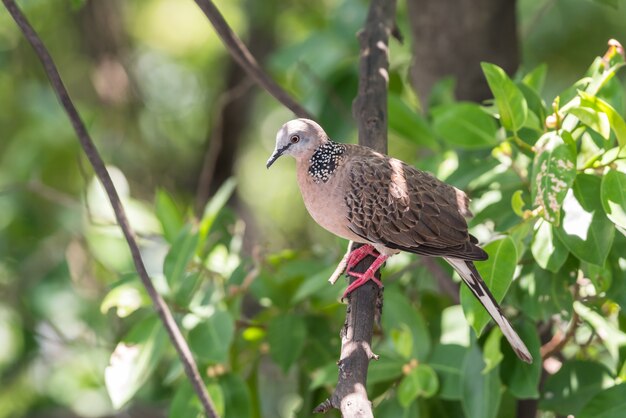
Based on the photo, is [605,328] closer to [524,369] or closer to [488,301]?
[524,369]

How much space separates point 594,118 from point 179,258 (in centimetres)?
153

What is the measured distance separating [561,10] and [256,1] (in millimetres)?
2255

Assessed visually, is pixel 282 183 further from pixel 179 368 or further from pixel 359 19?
pixel 179 368

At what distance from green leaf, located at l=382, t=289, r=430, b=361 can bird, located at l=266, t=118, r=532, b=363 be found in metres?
0.28

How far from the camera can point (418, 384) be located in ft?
9.37

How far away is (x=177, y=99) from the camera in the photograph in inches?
322

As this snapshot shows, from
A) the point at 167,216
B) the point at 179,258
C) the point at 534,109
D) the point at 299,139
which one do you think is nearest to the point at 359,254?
the point at 299,139

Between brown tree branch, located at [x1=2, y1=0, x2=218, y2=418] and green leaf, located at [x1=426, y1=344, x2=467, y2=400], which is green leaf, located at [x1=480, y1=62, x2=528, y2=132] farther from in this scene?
brown tree branch, located at [x1=2, y1=0, x2=218, y2=418]

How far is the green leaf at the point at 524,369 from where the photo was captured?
2.84 m

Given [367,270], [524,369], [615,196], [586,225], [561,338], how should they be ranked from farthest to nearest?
[561,338], [524,369], [367,270], [586,225], [615,196]

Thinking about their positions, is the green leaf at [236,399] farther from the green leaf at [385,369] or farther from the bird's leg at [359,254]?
the bird's leg at [359,254]

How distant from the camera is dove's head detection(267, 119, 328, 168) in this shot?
2930 millimetres

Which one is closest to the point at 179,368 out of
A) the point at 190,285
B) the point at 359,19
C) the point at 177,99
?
the point at 190,285

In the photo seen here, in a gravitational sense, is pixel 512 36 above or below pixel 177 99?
below
